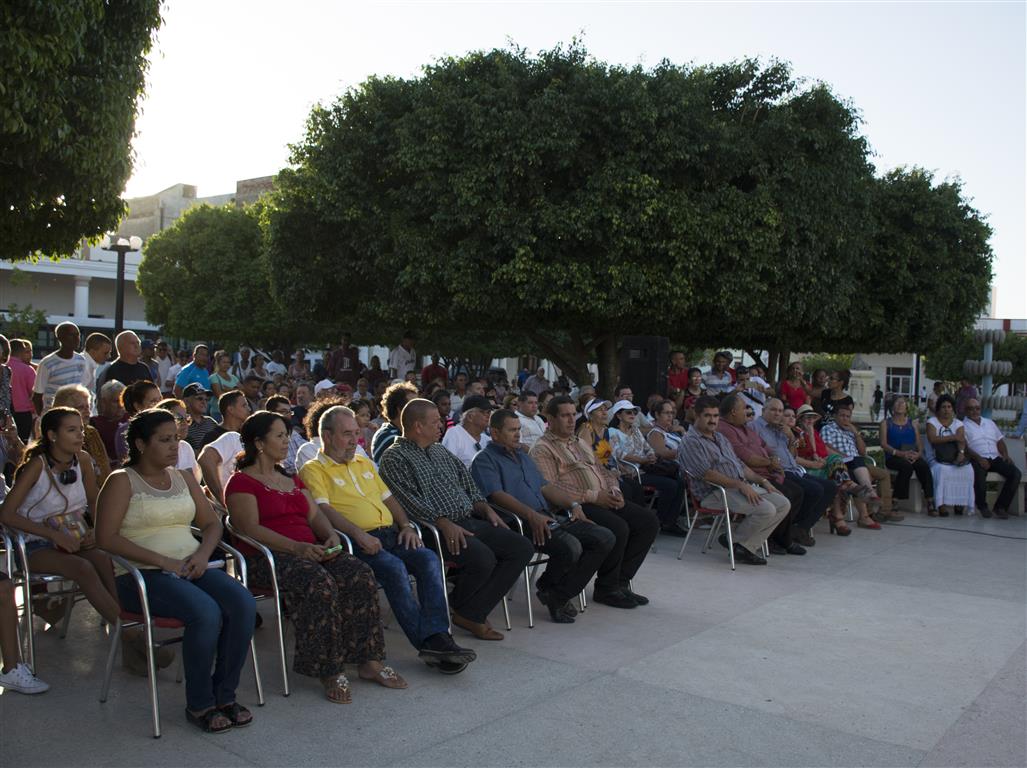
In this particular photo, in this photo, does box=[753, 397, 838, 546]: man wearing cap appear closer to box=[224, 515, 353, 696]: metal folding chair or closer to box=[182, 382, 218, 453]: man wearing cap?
box=[182, 382, 218, 453]: man wearing cap

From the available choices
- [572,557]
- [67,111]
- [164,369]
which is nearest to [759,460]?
[572,557]

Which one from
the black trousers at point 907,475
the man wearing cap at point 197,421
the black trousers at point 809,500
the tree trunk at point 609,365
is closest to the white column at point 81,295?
the tree trunk at point 609,365

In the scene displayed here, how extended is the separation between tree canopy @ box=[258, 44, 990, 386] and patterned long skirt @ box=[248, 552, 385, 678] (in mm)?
11680

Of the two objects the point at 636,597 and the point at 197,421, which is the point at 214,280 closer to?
the point at 197,421

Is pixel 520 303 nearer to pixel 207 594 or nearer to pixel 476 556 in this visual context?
pixel 476 556

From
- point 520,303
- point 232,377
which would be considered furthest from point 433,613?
point 520,303

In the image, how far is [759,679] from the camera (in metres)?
4.99

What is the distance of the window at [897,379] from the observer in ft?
235

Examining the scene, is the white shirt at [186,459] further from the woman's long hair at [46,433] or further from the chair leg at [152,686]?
the chair leg at [152,686]

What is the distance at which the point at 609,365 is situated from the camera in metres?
19.1

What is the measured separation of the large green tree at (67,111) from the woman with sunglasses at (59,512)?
259 cm

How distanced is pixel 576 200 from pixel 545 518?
10.8 m

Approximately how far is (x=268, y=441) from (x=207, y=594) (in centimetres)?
90

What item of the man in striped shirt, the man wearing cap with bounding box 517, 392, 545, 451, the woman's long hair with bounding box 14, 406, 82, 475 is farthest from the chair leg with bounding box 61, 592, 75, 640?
the man wearing cap with bounding box 517, 392, 545, 451
